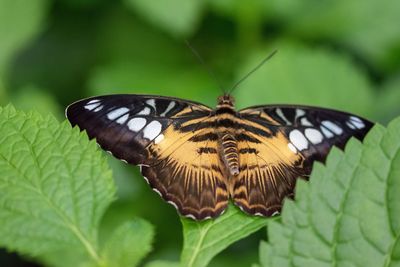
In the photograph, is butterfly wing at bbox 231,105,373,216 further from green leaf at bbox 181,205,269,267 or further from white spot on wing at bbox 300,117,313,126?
green leaf at bbox 181,205,269,267

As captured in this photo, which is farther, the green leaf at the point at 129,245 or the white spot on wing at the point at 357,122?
the white spot on wing at the point at 357,122

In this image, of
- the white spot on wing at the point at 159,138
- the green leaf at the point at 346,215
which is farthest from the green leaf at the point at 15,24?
the green leaf at the point at 346,215

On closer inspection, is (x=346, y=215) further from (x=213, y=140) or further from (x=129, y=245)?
(x=213, y=140)

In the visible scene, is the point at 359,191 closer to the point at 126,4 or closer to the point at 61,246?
the point at 61,246

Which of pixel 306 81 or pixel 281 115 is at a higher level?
pixel 306 81

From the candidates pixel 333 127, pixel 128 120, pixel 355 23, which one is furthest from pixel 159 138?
pixel 355 23

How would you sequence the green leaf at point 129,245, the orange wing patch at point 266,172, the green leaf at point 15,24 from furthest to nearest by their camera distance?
the green leaf at point 15,24 → the orange wing patch at point 266,172 → the green leaf at point 129,245

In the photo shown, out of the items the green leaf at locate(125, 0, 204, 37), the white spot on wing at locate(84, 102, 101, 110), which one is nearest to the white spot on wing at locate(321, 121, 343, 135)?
the white spot on wing at locate(84, 102, 101, 110)

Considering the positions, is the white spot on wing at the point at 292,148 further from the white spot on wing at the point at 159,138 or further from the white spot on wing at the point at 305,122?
the white spot on wing at the point at 159,138
